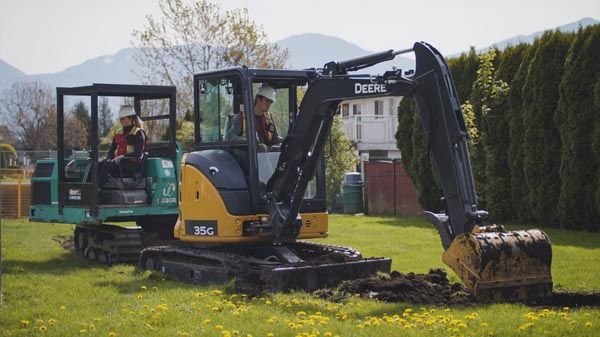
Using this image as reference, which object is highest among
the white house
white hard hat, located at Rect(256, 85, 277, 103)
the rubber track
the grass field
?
the white house

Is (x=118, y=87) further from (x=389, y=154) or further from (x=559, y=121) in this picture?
(x=389, y=154)

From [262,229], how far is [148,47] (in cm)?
2827

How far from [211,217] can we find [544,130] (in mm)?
10683

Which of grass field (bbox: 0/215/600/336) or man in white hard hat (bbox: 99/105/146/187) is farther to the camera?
man in white hard hat (bbox: 99/105/146/187)

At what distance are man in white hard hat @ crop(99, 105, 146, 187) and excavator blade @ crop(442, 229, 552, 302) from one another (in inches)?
317

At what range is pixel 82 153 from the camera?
1825 cm

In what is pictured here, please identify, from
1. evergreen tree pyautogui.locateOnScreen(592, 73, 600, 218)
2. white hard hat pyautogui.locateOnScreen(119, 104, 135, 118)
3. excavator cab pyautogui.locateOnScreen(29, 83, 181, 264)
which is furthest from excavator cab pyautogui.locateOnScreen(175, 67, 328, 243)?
evergreen tree pyautogui.locateOnScreen(592, 73, 600, 218)

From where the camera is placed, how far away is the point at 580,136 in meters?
20.2

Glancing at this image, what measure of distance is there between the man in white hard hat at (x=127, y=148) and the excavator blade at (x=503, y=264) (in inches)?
317

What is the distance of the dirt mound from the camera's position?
436 inches

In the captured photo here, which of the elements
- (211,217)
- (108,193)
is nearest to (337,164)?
(108,193)

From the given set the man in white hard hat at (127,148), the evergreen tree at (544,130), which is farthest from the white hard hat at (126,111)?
the evergreen tree at (544,130)

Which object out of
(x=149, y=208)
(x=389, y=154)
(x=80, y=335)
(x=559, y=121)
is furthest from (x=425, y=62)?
(x=389, y=154)

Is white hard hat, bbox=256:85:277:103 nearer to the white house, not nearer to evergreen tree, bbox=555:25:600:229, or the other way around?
evergreen tree, bbox=555:25:600:229
